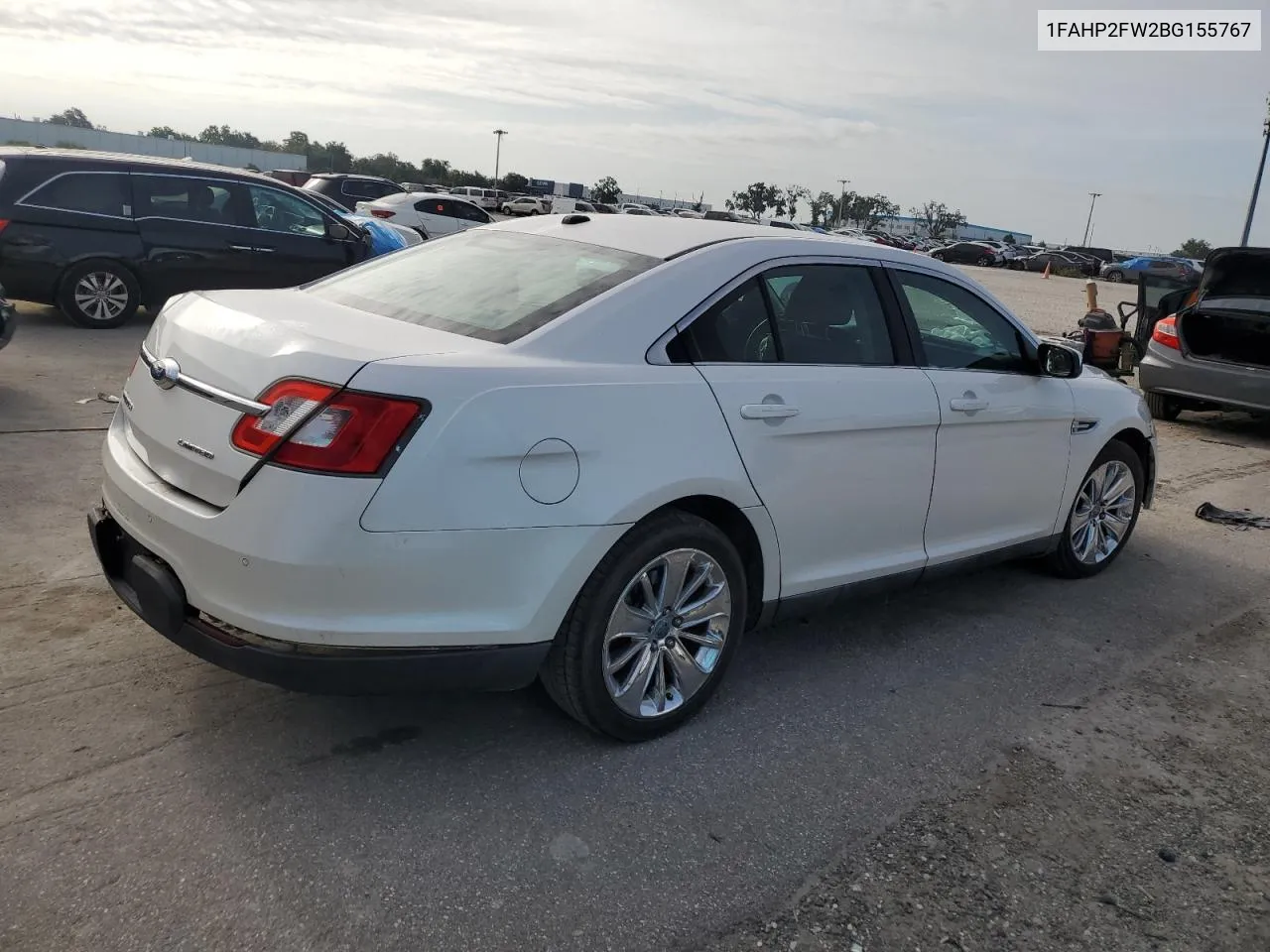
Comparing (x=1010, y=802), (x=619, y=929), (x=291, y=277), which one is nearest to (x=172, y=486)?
(x=619, y=929)

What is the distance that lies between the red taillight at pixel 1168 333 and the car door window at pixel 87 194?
981 cm

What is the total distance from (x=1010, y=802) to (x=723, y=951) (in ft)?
3.92

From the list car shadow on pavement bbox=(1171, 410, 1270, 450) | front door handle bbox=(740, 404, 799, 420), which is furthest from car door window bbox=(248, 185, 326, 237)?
car shadow on pavement bbox=(1171, 410, 1270, 450)

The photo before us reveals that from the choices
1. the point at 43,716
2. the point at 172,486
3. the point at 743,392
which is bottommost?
the point at 43,716

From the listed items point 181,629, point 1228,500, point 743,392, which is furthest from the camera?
point 1228,500

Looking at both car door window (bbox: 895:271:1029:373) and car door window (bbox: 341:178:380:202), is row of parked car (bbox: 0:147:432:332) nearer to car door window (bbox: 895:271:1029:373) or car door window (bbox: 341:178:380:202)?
car door window (bbox: 895:271:1029:373)

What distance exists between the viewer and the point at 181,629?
9.47 feet

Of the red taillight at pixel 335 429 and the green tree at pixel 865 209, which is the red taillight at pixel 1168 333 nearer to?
the red taillight at pixel 335 429

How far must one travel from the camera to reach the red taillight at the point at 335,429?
8.71ft

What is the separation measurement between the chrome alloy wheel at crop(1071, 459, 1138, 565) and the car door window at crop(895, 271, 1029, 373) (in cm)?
98

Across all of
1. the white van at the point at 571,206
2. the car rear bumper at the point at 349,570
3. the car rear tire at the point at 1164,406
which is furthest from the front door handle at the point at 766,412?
the white van at the point at 571,206

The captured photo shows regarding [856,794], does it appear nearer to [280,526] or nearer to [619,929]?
[619,929]

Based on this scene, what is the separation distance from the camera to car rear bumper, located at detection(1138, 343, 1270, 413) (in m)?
9.10

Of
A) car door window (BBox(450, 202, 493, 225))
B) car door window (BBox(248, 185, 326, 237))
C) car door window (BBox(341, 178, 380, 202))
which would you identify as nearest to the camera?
car door window (BBox(248, 185, 326, 237))
